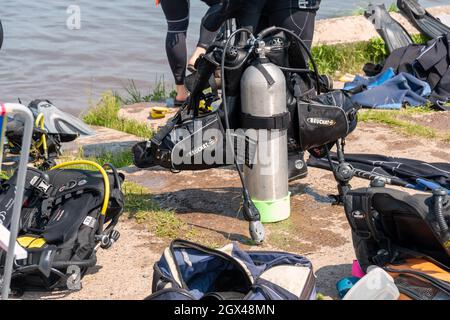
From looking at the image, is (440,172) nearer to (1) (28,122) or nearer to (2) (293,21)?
(2) (293,21)

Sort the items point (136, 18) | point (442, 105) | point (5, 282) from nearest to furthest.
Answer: point (5, 282), point (442, 105), point (136, 18)

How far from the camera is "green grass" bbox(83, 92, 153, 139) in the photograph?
618cm

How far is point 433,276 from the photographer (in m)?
2.91

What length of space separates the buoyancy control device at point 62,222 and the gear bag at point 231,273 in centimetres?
51

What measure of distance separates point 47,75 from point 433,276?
23.0ft

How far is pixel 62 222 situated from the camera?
3.49 meters

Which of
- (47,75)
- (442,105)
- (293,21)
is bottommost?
(47,75)

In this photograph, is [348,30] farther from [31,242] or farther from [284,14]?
[31,242]

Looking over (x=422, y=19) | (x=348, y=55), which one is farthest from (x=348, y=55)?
(x=422, y=19)

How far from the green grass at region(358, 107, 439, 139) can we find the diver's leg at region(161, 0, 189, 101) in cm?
151

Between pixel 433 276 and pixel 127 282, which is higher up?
pixel 433 276

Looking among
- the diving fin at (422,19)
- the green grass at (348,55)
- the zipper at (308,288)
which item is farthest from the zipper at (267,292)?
the diving fin at (422,19)

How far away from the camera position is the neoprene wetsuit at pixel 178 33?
20.4ft
